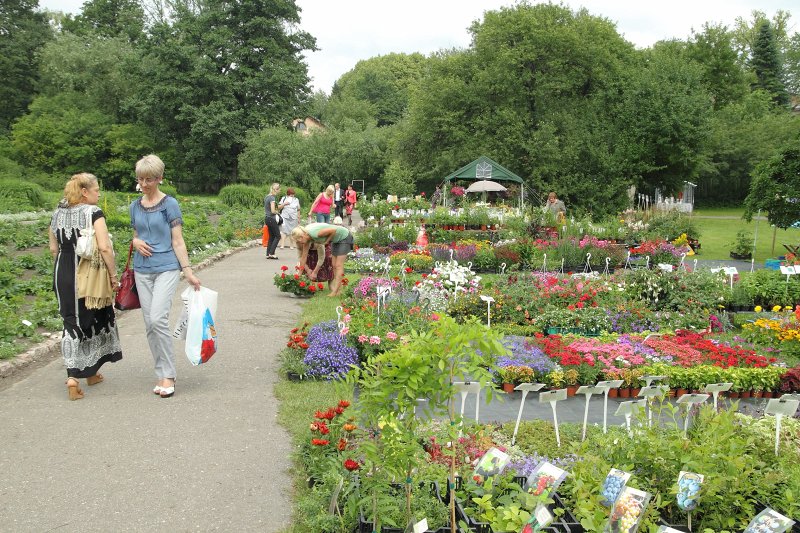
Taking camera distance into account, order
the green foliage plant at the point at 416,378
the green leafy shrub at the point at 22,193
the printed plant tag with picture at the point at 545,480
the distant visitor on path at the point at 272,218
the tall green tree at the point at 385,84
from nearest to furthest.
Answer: the green foliage plant at the point at 416,378 → the printed plant tag with picture at the point at 545,480 → the distant visitor on path at the point at 272,218 → the green leafy shrub at the point at 22,193 → the tall green tree at the point at 385,84

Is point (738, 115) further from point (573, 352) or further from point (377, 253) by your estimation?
point (573, 352)

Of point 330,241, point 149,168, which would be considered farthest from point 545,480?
point 330,241

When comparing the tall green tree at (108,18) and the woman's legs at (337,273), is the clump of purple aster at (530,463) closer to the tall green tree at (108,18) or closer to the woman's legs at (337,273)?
the woman's legs at (337,273)

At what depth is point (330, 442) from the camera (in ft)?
13.7

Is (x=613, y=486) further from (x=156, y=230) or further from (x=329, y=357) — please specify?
(x=156, y=230)

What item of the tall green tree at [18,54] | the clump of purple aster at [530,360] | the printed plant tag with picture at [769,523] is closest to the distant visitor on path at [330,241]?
the clump of purple aster at [530,360]

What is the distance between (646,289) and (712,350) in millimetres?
2467

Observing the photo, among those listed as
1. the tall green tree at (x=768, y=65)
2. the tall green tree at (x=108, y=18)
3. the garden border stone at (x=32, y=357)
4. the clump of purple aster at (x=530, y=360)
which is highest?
the tall green tree at (x=108, y=18)

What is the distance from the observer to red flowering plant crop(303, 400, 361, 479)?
3871mm

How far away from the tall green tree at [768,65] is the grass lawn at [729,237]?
74.2 ft

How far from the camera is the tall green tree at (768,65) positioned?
171 feet

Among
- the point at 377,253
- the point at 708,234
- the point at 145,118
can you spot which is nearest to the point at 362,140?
the point at 145,118

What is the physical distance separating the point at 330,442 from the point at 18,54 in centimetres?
5318

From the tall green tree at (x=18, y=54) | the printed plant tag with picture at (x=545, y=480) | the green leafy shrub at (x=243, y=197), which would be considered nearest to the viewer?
the printed plant tag with picture at (x=545, y=480)
